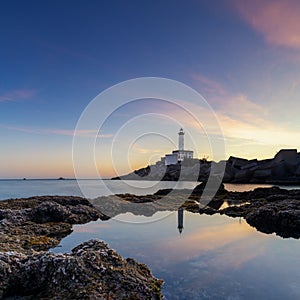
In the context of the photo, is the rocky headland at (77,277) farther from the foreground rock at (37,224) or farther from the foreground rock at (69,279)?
the foreground rock at (37,224)

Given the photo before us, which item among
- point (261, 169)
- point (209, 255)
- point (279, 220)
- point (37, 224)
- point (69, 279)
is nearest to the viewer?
point (69, 279)

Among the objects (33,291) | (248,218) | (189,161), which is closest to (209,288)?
(33,291)

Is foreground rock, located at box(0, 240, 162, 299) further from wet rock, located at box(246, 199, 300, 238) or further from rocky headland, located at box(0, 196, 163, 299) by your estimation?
wet rock, located at box(246, 199, 300, 238)

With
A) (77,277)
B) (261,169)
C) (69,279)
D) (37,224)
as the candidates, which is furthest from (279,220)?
(261,169)

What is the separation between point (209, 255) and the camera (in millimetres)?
10258

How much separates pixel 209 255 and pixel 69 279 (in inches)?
236

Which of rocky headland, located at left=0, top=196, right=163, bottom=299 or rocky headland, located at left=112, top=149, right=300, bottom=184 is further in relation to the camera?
rocky headland, located at left=112, top=149, right=300, bottom=184

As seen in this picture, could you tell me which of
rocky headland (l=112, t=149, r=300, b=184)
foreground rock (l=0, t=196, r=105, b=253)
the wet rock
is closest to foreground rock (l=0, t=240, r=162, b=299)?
foreground rock (l=0, t=196, r=105, b=253)

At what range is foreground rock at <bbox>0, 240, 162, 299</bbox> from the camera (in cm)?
603

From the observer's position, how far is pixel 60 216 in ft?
56.3

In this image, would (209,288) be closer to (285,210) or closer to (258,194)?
(285,210)

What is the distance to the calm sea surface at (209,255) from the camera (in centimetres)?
721

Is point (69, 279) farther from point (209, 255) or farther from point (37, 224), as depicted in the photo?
point (37, 224)

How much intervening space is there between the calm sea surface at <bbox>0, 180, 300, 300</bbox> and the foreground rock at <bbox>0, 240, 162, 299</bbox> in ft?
3.55
